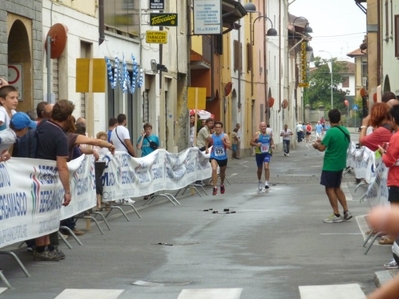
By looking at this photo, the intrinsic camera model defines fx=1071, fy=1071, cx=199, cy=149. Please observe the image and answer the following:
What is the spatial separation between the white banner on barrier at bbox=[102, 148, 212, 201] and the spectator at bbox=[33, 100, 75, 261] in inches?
204

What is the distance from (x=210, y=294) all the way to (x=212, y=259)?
271 cm

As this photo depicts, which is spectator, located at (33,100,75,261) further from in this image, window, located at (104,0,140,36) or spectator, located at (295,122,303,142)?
spectator, located at (295,122,303,142)

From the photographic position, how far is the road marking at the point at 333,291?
8.63 meters

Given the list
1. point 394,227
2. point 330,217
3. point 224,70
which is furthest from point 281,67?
point 394,227

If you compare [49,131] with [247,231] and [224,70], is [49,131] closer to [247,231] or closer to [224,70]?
[247,231]

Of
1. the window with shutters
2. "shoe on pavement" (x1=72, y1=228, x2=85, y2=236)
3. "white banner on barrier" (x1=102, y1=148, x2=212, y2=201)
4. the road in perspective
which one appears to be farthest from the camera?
the window with shutters

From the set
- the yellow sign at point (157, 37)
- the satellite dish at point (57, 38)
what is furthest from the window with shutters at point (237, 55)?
the satellite dish at point (57, 38)

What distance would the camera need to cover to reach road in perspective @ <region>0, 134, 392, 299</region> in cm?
917

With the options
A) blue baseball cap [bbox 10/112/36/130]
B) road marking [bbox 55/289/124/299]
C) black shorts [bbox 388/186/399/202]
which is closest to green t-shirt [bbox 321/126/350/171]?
black shorts [bbox 388/186/399/202]

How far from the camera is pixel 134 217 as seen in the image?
711 inches

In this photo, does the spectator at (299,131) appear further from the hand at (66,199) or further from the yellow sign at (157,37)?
the hand at (66,199)

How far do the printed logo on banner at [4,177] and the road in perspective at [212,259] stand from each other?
0.90 m

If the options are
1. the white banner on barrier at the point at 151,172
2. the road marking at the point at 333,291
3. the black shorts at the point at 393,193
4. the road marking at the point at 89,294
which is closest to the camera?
the road marking at the point at 333,291

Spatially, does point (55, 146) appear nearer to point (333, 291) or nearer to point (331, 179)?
point (333, 291)
